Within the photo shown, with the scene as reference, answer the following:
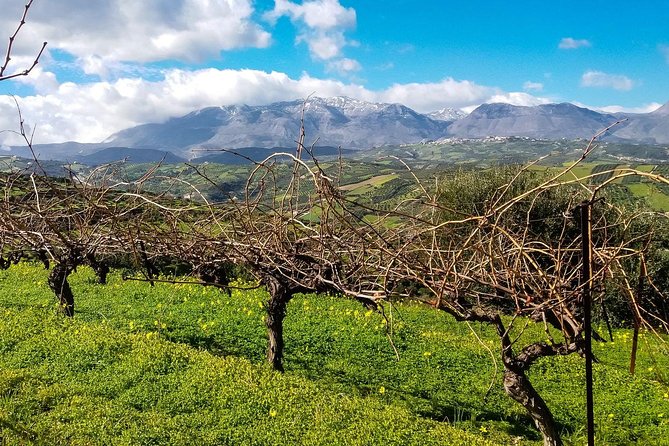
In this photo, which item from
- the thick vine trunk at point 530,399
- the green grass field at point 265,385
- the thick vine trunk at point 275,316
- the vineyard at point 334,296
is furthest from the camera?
the thick vine trunk at point 275,316

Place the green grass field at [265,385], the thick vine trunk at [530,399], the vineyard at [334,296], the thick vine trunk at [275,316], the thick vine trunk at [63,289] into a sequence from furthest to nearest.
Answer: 1. the thick vine trunk at [63,289]
2. the thick vine trunk at [275,316]
3. the green grass field at [265,385]
4. the thick vine trunk at [530,399]
5. the vineyard at [334,296]

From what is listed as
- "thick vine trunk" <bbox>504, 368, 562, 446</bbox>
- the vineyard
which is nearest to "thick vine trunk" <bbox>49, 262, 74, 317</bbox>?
the vineyard

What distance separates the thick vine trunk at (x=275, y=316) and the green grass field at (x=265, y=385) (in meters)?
0.33

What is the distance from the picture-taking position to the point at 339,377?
10367mm

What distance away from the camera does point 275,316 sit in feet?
31.4

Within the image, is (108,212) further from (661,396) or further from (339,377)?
(661,396)

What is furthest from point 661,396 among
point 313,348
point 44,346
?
point 44,346

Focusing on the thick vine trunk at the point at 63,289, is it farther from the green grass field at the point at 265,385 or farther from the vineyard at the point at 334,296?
the green grass field at the point at 265,385

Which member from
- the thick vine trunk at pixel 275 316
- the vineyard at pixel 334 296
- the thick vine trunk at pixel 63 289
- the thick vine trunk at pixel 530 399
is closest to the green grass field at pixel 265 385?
the vineyard at pixel 334 296

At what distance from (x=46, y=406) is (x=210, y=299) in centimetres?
866

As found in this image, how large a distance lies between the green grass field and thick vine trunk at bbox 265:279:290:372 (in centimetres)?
33

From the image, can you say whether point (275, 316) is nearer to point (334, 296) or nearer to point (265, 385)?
point (265, 385)

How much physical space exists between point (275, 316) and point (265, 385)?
137cm

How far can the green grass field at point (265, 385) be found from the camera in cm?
723
